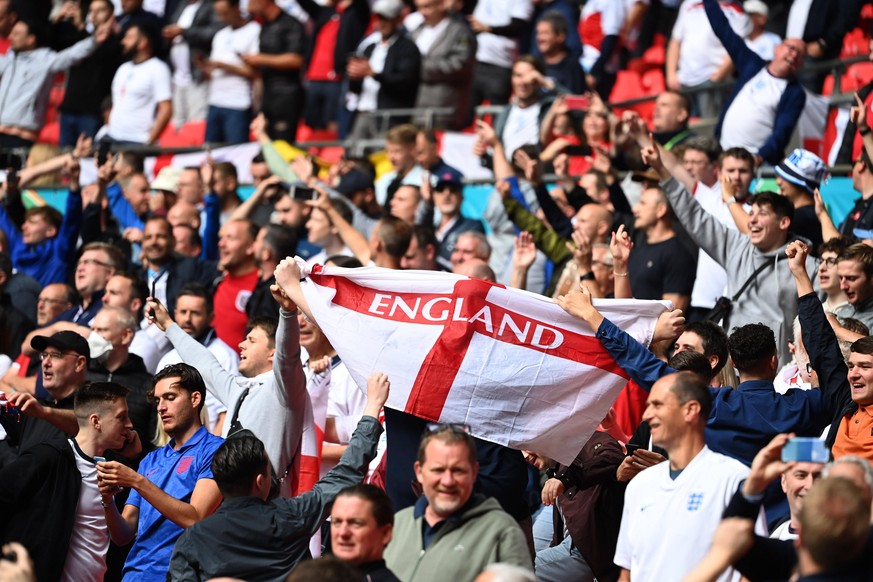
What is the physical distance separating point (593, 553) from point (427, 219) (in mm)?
5155

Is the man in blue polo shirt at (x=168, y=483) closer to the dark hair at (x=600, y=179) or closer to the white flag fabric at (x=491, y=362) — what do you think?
the white flag fabric at (x=491, y=362)

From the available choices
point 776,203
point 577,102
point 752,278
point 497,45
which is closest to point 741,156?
point 776,203

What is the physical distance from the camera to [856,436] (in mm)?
7020

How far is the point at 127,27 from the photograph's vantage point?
17.8m

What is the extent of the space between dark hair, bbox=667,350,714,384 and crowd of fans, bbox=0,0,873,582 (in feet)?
0.12

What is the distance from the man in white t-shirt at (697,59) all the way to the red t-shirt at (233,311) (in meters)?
5.25

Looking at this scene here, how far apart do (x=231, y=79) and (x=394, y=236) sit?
700 centimetres

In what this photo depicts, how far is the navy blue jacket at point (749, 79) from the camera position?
11.6 metres

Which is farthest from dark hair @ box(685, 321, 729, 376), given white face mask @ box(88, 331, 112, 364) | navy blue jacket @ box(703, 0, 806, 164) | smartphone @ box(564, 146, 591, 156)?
smartphone @ box(564, 146, 591, 156)

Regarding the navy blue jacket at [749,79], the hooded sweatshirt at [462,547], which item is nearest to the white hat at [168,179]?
the navy blue jacket at [749,79]

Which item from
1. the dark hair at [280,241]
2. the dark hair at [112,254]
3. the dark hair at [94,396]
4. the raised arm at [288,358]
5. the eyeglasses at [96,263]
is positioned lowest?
the dark hair at [94,396]

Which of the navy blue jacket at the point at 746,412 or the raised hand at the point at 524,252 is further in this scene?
the raised hand at the point at 524,252

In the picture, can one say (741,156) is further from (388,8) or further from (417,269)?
(388,8)

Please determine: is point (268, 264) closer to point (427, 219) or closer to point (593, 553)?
point (427, 219)
